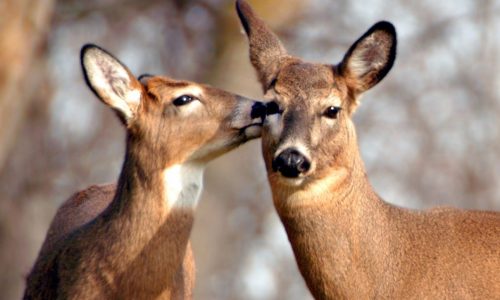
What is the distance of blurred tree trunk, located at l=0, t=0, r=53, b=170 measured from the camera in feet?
56.3

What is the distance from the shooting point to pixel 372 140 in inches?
1153

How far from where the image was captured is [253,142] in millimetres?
27219

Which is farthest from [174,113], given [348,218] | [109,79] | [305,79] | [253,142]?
[253,142]

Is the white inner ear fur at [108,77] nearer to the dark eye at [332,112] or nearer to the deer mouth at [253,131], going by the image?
the deer mouth at [253,131]

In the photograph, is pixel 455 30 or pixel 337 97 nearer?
pixel 337 97

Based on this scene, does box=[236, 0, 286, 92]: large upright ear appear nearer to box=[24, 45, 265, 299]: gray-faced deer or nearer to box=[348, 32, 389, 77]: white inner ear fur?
box=[24, 45, 265, 299]: gray-faced deer

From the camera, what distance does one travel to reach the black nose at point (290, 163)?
1084 cm

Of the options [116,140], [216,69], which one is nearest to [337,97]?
[216,69]

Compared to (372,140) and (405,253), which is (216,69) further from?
(405,253)

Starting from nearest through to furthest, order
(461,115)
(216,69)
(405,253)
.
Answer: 1. (405,253)
2. (216,69)
3. (461,115)

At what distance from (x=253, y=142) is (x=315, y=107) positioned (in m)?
15.9

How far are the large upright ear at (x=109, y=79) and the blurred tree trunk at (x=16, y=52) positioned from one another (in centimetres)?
545

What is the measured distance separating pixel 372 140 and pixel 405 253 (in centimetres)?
1793

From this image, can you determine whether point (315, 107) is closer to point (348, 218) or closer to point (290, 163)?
point (290, 163)
